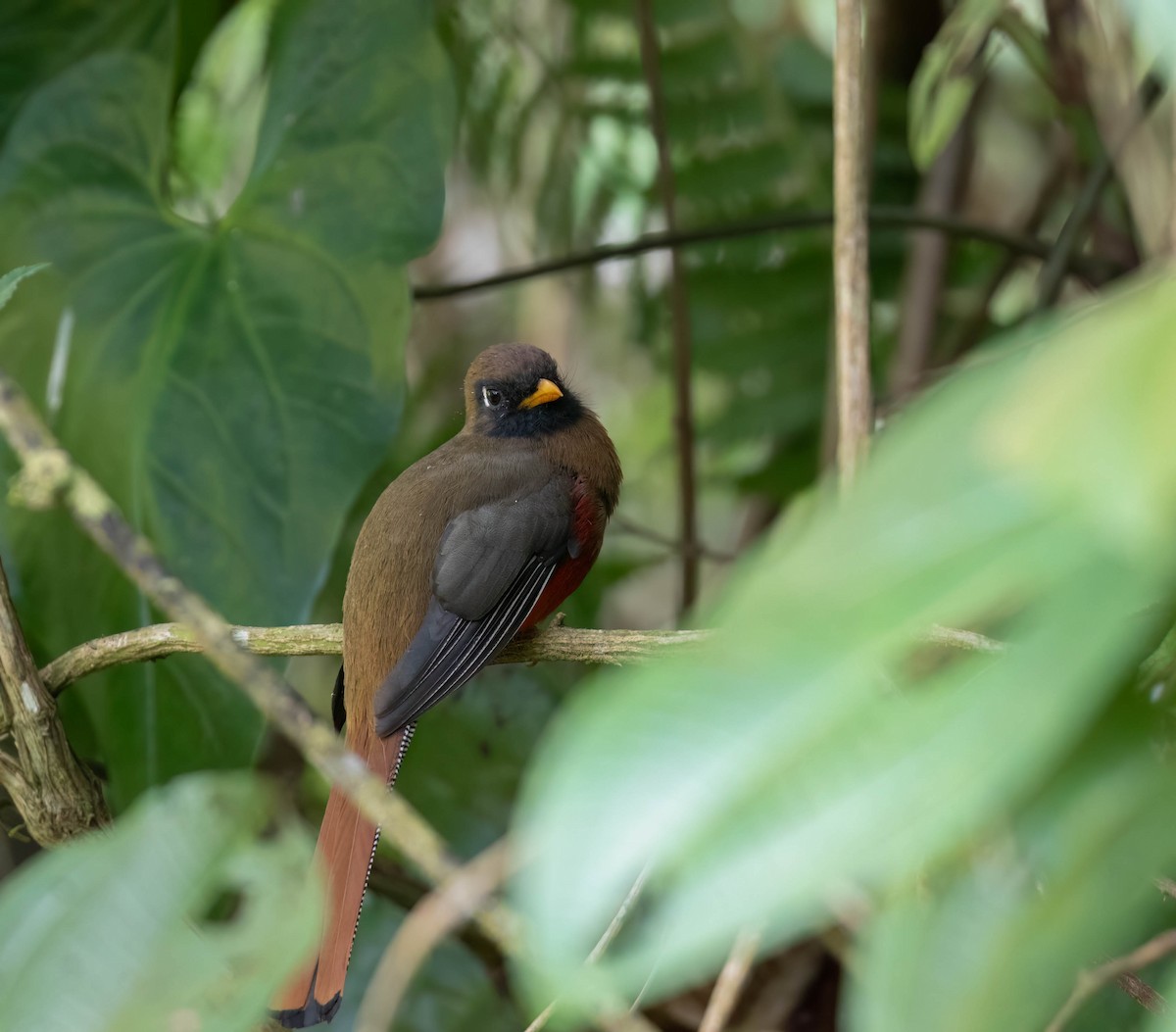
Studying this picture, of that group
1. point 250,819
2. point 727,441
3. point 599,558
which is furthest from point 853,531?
point 727,441

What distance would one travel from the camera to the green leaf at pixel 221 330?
1.91 metres

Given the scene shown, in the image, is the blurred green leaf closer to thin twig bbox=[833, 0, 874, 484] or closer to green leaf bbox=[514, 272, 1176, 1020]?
thin twig bbox=[833, 0, 874, 484]

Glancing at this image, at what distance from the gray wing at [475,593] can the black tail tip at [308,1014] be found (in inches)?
16.9

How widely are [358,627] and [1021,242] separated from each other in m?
1.55

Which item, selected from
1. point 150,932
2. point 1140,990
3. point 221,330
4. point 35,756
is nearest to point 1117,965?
point 1140,990

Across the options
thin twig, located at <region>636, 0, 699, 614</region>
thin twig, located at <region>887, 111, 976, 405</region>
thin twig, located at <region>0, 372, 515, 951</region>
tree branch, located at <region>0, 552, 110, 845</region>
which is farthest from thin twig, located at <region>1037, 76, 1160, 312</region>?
thin twig, located at <region>0, 372, 515, 951</region>

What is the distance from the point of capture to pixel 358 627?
1.91 m

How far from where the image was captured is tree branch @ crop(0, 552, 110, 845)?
4.71 ft

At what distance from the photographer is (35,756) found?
1.45 meters

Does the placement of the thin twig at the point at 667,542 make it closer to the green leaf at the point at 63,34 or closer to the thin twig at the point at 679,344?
the thin twig at the point at 679,344

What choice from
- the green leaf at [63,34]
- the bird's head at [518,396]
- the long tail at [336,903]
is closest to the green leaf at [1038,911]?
the long tail at [336,903]

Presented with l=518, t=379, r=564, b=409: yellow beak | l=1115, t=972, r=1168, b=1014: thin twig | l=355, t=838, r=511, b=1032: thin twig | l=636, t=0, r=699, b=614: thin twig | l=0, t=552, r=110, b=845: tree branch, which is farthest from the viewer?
l=636, t=0, r=699, b=614: thin twig

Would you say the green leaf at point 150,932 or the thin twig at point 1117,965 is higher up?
the green leaf at point 150,932

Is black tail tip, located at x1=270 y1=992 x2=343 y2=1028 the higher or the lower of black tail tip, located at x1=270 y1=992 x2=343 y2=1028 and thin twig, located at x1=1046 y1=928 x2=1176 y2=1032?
the lower
